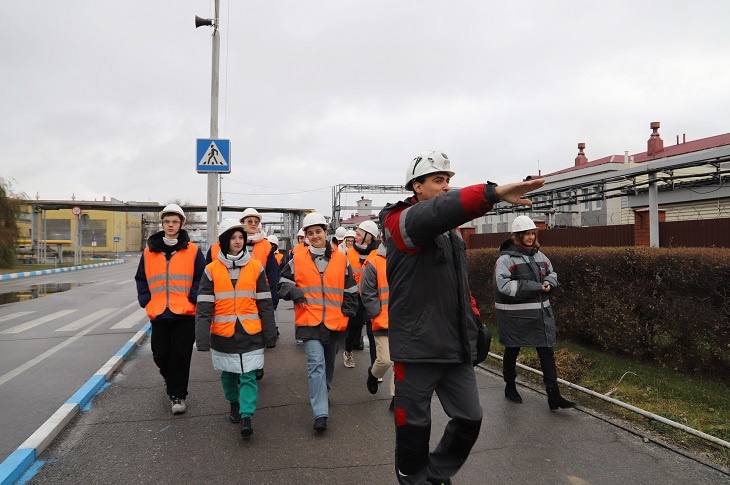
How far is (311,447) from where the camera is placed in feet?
12.4

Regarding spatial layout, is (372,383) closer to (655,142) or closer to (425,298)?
(425,298)

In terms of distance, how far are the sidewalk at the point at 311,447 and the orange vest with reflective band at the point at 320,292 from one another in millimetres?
936

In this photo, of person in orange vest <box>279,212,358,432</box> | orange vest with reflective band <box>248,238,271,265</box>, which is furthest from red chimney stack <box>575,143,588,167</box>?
person in orange vest <box>279,212,358,432</box>

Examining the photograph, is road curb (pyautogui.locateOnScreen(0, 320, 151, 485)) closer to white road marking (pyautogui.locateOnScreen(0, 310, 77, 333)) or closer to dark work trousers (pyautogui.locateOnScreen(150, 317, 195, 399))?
dark work trousers (pyautogui.locateOnScreen(150, 317, 195, 399))

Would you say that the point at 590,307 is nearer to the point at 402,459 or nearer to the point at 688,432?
the point at 688,432

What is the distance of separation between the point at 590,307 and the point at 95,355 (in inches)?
284

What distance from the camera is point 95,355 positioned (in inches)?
279

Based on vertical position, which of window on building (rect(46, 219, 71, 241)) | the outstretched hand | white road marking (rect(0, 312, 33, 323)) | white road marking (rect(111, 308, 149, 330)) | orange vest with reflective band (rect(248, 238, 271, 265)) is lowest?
white road marking (rect(111, 308, 149, 330))

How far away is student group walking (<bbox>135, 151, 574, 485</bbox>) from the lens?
8.66 feet

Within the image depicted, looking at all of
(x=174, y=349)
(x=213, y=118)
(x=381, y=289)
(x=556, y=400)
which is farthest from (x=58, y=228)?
(x=556, y=400)

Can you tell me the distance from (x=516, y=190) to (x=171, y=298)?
360 cm

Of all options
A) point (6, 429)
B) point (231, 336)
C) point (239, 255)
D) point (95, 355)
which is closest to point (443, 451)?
point (231, 336)

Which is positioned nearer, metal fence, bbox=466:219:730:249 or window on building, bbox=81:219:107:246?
metal fence, bbox=466:219:730:249

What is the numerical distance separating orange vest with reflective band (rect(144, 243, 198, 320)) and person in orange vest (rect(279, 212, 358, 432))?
3.09 feet
